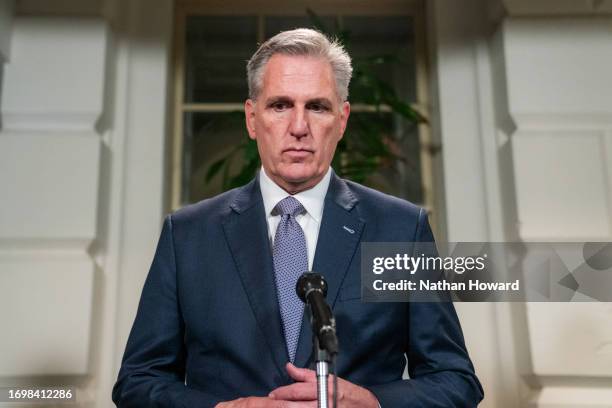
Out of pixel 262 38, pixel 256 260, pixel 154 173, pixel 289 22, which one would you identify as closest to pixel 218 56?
pixel 262 38

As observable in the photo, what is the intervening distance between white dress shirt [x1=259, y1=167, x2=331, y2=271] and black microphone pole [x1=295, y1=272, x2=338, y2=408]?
0.39 meters

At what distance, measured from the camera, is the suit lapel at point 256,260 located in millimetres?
1137

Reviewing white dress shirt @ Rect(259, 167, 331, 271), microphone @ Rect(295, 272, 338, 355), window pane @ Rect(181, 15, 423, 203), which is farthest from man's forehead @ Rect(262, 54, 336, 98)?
window pane @ Rect(181, 15, 423, 203)

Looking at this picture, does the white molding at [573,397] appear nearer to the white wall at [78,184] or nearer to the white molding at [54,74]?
the white wall at [78,184]

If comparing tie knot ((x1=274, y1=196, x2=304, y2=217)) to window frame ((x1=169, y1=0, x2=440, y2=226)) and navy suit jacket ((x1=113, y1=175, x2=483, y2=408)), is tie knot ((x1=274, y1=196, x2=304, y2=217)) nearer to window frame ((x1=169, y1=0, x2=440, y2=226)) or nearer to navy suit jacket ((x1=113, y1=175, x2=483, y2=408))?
navy suit jacket ((x1=113, y1=175, x2=483, y2=408))

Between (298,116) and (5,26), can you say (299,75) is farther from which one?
(5,26)

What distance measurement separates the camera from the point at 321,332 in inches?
30.0

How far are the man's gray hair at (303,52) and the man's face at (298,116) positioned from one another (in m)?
0.01

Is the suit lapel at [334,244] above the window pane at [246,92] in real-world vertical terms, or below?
below

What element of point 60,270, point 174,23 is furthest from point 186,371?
point 174,23

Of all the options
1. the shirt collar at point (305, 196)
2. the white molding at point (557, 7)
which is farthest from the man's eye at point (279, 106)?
the white molding at point (557, 7)

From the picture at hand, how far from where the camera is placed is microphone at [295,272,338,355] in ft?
2.46

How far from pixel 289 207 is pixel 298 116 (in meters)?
0.17

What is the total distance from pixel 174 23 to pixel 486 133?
116cm
